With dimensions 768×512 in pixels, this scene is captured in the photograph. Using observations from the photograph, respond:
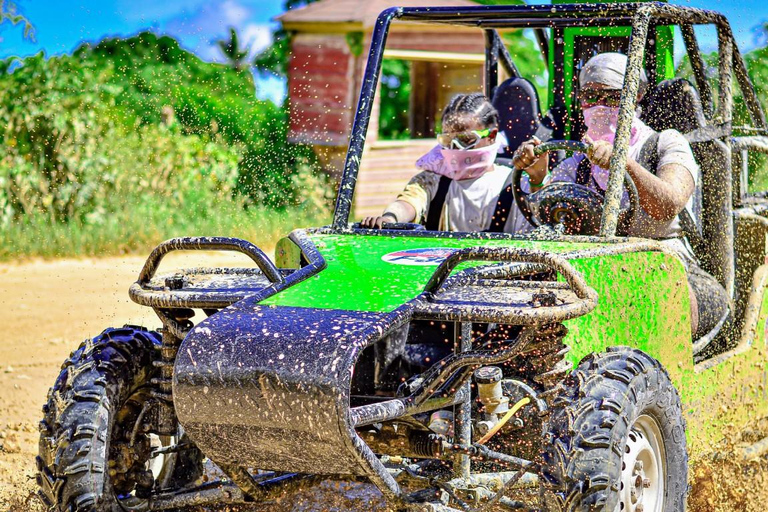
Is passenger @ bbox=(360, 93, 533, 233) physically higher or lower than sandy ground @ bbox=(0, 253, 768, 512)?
higher

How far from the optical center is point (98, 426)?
3656 millimetres

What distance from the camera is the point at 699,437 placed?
4.63 metres

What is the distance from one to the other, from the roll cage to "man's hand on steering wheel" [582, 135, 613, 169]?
0.06m

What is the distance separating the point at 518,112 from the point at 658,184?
1.61 metres

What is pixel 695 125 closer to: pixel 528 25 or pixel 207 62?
pixel 528 25

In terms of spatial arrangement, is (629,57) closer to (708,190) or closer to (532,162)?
(532,162)

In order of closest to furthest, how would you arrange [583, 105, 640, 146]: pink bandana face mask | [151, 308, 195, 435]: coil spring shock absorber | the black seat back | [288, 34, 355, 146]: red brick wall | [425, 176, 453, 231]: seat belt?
[151, 308, 195, 435]: coil spring shock absorber, [583, 105, 640, 146]: pink bandana face mask, [425, 176, 453, 231]: seat belt, the black seat back, [288, 34, 355, 146]: red brick wall

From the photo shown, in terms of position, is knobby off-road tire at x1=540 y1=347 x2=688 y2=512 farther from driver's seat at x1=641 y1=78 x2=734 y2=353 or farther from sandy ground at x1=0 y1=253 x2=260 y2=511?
sandy ground at x1=0 y1=253 x2=260 y2=511

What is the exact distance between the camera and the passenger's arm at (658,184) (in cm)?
430

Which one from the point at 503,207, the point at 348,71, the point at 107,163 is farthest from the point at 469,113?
the point at 348,71

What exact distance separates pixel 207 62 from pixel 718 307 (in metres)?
19.7

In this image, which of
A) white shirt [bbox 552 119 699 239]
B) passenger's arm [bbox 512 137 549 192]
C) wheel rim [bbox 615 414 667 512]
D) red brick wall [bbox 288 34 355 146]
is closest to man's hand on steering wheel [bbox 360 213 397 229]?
passenger's arm [bbox 512 137 549 192]

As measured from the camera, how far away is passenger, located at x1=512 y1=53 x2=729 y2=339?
4555 mm

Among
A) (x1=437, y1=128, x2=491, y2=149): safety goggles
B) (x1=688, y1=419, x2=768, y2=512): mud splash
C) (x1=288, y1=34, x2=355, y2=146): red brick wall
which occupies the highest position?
(x1=288, y1=34, x2=355, y2=146): red brick wall
